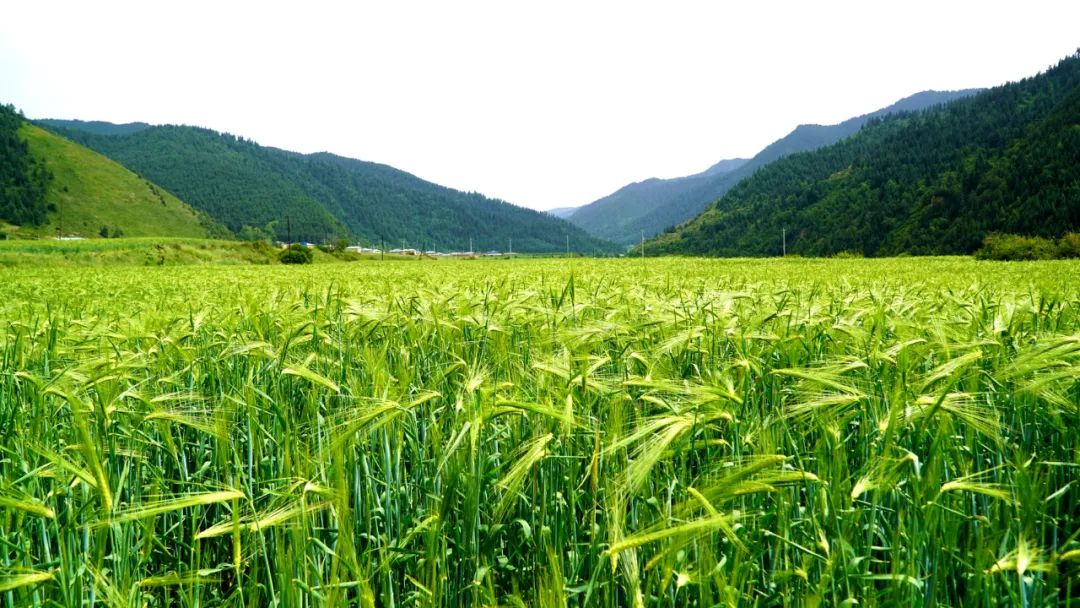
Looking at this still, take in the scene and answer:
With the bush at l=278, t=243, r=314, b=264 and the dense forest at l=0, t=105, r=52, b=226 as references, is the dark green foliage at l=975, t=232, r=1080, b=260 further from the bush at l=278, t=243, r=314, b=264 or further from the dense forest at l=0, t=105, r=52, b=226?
the dense forest at l=0, t=105, r=52, b=226

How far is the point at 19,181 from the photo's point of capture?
4813 inches

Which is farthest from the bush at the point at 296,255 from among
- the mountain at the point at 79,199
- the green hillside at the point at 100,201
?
the green hillside at the point at 100,201

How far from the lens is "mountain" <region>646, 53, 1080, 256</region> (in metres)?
78.6

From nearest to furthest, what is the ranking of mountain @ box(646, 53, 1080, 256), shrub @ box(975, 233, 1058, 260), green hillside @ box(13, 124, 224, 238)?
shrub @ box(975, 233, 1058, 260) < mountain @ box(646, 53, 1080, 256) < green hillside @ box(13, 124, 224, 238)

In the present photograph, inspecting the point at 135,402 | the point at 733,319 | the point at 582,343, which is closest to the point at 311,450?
the point at 135,402

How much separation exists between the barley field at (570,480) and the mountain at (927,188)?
3477 inches

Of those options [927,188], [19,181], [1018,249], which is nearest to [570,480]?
[1018,249]

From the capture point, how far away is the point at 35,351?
10.5 ft

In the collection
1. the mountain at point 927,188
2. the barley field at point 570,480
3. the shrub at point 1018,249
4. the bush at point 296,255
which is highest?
the mountain at point 927,188

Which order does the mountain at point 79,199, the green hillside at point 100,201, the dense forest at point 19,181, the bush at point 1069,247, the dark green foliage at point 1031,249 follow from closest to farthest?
the bush at point 1069,247 < the dark green foliage at point 1031,249 < the dense forest at point 19,181 < the mountain at point 79,199 < the green hillside at point 100,201

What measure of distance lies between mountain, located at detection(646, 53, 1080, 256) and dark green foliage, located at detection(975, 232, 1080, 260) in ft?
159

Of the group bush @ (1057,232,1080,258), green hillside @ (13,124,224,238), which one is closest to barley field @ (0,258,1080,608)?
bush @ (1057,232,1080,258)

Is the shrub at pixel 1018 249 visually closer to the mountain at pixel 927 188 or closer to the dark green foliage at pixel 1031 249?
the dark green foliage at pixel 1031 249

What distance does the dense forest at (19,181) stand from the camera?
11481 cm
